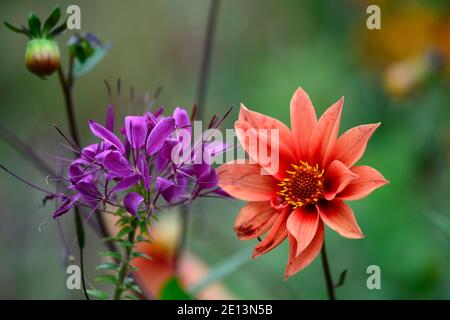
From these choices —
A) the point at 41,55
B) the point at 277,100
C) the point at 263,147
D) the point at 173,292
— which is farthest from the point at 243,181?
the point at 277,100

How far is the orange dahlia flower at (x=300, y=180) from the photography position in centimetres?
51

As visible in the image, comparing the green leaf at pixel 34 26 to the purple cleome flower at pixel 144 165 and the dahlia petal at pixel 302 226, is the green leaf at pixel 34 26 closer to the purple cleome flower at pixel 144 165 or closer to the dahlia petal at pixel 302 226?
the purple cleome flower at pixel 144 165

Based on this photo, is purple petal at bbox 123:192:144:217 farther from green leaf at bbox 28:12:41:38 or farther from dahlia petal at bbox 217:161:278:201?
green leaf at bbox 28:12:41:38

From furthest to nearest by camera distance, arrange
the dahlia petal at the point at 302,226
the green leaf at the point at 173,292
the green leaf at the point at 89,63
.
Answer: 1. the green leaf at the point at 89,63
2. the green leaf at the point at 173,292
3. the dahlia petal at the point at 302,226

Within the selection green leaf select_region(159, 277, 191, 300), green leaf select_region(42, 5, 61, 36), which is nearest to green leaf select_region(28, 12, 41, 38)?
green leaf select_region(42, 5, 61, 36)

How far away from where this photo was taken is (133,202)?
1.68 ft

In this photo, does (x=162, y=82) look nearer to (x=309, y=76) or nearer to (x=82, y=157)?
(x=309, y=76)

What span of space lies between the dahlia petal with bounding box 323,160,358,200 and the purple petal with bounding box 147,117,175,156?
0.13 m

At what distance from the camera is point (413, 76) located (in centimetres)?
122

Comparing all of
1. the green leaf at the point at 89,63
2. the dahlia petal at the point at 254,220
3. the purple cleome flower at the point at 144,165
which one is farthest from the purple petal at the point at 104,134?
the green leaf at the point at 89,63

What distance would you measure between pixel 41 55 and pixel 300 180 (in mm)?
277

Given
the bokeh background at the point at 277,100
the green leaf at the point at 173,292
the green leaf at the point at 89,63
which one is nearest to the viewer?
the green leaf at the point at 173,292

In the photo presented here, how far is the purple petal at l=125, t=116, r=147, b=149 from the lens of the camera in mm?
526

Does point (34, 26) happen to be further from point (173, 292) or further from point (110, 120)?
point (173, 292)
